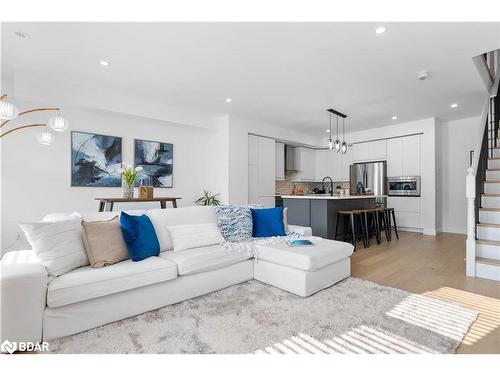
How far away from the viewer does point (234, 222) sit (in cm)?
332

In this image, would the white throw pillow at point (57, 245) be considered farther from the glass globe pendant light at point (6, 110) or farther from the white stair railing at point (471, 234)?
the white stair railing at point (471, 234)

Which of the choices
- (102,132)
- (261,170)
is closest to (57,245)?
(102,132)

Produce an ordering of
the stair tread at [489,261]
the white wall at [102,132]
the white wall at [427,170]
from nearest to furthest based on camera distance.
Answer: the stair tread at [489,261] < the white wall at [102,132] < the white wall at [427,170]

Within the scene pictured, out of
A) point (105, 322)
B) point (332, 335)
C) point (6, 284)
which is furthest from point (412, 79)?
point (6, 284)

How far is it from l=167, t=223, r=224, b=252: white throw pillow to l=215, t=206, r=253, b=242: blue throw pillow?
8.8 inches

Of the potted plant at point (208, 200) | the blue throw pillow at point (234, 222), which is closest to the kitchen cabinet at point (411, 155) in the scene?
the potted plant at point (208, 200)

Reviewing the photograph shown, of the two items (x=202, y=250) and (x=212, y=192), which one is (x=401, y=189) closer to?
(x=212, y=192)

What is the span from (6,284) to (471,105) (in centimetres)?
697

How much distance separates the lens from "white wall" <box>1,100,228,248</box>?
12.3 feet

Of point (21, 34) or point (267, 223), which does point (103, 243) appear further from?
point (21, 34)

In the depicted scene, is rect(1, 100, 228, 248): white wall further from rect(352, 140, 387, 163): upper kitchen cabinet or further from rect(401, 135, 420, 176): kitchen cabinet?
rect(401, 135, 420, 176): kitchen cabinet

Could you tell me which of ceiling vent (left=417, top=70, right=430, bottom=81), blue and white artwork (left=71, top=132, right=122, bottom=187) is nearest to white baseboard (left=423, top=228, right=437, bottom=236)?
ceiling vent (left=417, top=70, right=430, bottom=81)

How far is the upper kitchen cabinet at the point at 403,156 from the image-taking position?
6.16m

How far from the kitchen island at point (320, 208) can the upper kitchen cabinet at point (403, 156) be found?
1.65m
